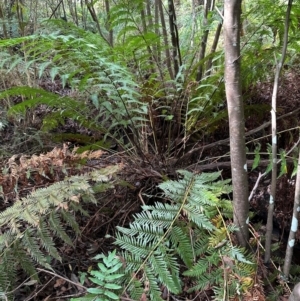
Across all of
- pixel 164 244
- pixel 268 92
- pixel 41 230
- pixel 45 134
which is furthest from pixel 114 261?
pixel 268 92

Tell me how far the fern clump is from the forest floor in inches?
6.1

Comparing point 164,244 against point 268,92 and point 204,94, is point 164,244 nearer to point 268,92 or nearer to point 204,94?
point 204,94

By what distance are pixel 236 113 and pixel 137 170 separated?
0.72m

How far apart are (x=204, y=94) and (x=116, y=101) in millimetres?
502

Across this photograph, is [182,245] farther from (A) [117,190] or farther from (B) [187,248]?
(A) [117,190]

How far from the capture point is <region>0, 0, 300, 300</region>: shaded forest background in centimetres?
122

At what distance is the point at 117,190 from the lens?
67.6 inches

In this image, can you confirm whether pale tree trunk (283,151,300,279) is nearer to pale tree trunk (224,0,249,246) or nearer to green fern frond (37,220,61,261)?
pale tree trunk (224,0,249,246)

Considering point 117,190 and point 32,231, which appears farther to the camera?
point 117,190

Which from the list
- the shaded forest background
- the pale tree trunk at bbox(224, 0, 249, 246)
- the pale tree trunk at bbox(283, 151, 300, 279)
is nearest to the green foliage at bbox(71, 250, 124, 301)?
the shaded forest background

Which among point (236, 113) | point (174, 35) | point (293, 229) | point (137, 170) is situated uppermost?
point (174, 35)

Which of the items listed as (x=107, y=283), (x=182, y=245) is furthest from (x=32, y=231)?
(x=182, y=245)

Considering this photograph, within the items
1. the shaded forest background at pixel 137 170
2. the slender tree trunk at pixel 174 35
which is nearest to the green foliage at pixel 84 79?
the shaded forest background at pixel 137 170

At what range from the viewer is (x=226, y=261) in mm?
1157
